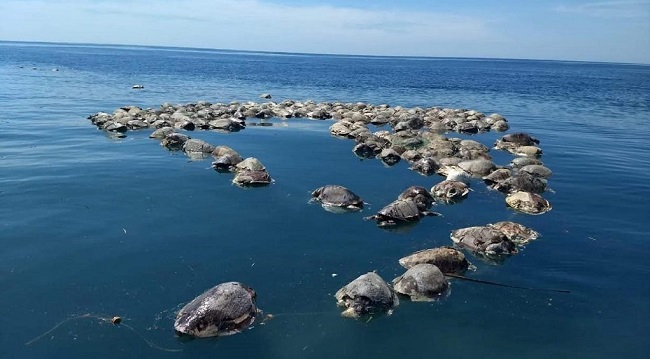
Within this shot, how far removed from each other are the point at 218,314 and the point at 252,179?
12.4 m

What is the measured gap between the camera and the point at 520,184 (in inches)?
918

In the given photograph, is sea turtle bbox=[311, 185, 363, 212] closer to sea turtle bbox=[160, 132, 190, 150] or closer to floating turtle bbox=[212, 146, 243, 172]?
floating turtle bbox=[212, 146, 243, 172]

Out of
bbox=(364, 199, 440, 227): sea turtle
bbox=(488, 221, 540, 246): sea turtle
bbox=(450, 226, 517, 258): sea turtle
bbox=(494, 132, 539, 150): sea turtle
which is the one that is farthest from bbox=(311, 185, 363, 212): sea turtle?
bbox=(494, 132, 539, 150): sea turtle

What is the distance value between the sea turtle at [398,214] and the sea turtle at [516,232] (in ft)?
9.67

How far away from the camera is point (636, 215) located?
21.3 metres

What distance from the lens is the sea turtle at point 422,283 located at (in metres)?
13.5

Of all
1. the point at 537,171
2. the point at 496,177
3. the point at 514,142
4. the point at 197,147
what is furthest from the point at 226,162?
the point at 514,142

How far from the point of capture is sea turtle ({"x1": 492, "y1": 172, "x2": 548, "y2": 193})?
916 inches

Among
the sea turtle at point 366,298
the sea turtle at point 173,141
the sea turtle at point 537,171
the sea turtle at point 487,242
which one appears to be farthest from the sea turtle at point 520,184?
the sea turtle at point 173,141

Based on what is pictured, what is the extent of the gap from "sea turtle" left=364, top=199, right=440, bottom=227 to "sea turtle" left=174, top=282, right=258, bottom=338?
26.4 feet

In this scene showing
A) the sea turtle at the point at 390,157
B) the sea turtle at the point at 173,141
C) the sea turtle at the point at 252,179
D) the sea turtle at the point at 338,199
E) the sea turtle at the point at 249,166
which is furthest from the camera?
the sea turtle at the point at 173,141

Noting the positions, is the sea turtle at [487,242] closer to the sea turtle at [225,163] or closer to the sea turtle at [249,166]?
the sea turtle at [249,166]

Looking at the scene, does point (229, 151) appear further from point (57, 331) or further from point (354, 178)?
point (57, 331)

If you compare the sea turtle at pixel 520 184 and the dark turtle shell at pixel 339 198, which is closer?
the dark turtle shell at pixel 339 198
